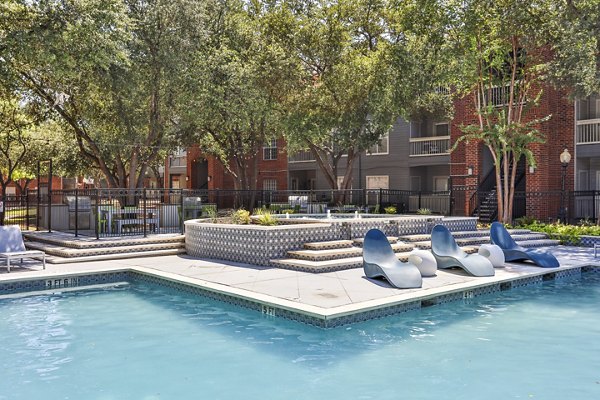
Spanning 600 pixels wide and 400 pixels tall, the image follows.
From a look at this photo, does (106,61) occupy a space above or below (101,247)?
above

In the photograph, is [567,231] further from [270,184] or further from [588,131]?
[270,184]

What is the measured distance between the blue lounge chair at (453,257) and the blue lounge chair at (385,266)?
155 centimetres

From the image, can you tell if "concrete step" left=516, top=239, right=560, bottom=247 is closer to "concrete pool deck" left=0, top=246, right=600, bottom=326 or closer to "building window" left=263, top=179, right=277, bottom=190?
"concrete pool deck" left=0, top=246, right=600, bottom=326

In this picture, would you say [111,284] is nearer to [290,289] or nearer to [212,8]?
[290,289]

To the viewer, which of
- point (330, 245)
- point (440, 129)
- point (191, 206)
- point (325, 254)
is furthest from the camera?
point (440, 129)

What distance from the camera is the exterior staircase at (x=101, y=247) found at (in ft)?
40.3

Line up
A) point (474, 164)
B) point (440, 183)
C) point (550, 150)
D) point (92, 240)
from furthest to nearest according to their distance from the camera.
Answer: point (440, 183), point (474, 164), point (550, 150), point (92, 240)

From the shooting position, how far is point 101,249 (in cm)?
1280

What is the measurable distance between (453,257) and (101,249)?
8.52 meters

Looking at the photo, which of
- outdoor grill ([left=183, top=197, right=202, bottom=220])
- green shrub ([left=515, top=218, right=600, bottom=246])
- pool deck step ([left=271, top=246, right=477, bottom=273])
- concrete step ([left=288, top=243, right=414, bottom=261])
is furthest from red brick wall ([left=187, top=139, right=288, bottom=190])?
pool deck step ([left=271, top=246, right=477, bottom=273])

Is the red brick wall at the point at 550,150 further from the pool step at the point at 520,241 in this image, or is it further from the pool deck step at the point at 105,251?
the pool deck step at the point at 105,251

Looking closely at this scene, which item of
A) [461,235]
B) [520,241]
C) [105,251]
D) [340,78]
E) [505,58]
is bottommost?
[520,241]

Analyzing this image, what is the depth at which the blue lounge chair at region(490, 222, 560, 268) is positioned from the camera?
38.4 feet

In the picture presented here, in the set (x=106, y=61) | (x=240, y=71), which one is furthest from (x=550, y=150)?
(x=106, y=61)
